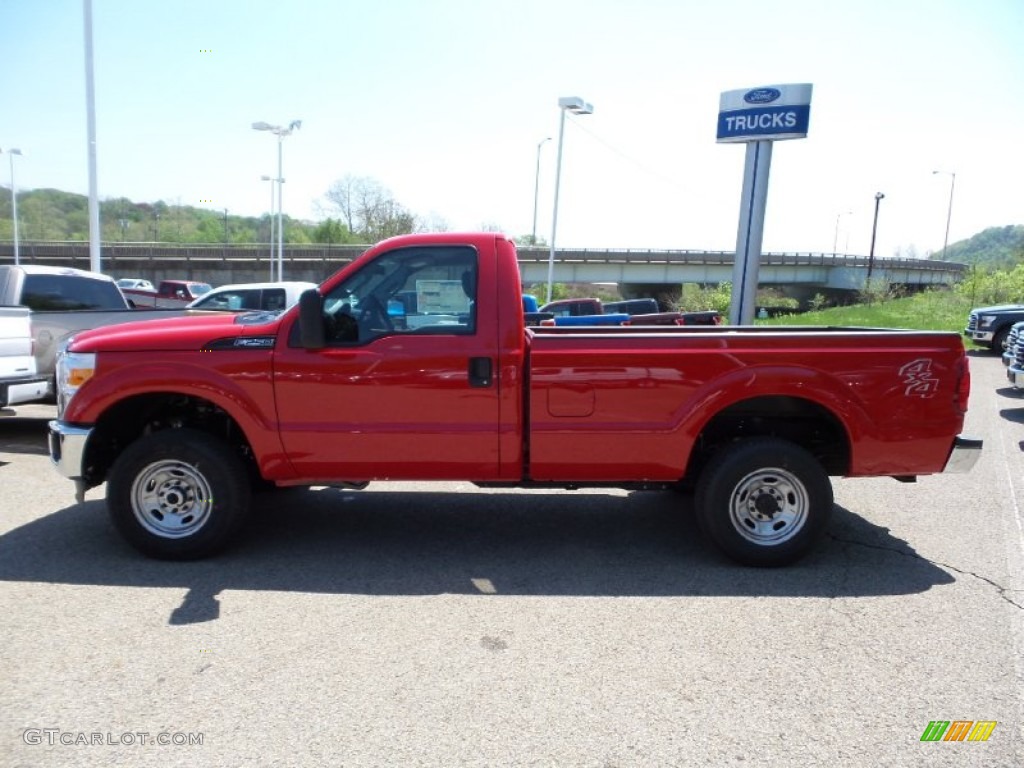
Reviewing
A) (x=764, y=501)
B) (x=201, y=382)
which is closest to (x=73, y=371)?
(x=201, y=382)

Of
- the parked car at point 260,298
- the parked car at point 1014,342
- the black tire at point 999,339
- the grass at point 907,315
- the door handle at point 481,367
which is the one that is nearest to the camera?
the door handle at point 481,367

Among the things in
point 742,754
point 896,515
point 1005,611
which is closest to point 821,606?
point 1005,611

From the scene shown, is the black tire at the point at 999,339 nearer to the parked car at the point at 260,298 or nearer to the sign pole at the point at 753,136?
the sign pole at the point at 753,136

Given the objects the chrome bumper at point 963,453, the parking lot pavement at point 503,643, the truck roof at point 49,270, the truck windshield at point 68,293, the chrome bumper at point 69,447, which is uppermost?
the truck roof at point 49,270

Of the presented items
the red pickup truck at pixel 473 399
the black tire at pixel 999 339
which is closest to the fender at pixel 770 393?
the red pickup truck at pixel 473 399

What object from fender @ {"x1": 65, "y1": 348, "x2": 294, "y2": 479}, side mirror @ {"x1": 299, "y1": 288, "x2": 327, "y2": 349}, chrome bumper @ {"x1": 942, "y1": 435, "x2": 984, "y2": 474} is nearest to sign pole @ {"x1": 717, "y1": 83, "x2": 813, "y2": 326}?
chrome bumper @ {"x1": 942, "y1": 435, "x2": 984, "y2": 474}

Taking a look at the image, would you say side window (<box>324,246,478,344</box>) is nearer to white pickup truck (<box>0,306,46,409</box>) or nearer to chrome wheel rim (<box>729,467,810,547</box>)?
chrome wheel rim (<box>729,467,810,547</box>)

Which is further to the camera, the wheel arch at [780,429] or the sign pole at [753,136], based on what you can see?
the sign pole at [753,136]

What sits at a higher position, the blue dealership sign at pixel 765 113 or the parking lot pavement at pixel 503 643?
the blue dealership sign at pixel 765 113

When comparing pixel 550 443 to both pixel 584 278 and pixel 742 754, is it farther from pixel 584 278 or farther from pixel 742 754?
pixel 584 278

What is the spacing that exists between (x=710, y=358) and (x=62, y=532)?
4.74 meters

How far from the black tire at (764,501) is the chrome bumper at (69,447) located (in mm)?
4004

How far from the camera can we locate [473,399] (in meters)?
4.59

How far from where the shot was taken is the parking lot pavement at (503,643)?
290 cm
